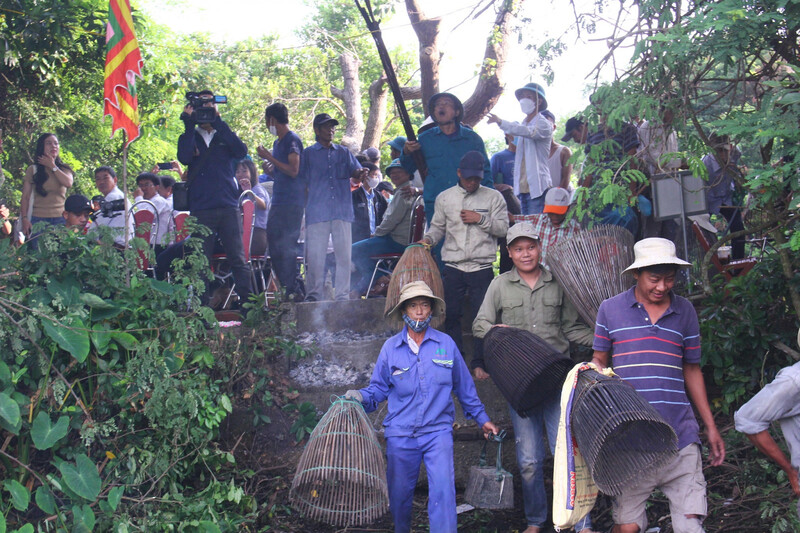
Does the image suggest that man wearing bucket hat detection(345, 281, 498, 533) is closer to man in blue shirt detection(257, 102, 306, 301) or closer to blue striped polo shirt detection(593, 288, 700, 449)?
blue striped polo shirt detection(593, 288, 700, 449)

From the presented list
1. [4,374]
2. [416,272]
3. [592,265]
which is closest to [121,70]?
[4,374]

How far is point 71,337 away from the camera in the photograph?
5332 millimetres

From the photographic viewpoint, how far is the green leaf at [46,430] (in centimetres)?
502

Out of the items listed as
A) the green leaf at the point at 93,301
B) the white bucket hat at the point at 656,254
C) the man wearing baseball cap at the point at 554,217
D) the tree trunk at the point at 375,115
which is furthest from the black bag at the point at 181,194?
the tree trunk at the point at 375,115

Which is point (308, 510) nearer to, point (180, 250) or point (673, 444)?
point (673, 444)

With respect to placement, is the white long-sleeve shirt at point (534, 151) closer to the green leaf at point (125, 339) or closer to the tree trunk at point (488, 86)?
the tree trunk at point (488, 86)

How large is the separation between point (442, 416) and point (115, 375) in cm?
228

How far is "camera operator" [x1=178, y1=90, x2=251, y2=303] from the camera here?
25.3 ft

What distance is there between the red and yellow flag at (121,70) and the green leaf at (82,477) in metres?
2.67

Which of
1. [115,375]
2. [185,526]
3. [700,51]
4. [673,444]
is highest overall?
[700,51]

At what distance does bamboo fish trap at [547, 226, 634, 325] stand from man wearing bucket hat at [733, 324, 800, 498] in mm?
1772

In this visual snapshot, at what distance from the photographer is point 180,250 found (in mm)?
8320

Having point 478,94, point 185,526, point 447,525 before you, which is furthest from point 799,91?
point 478,94

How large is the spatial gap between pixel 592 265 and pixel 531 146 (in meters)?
2.98
